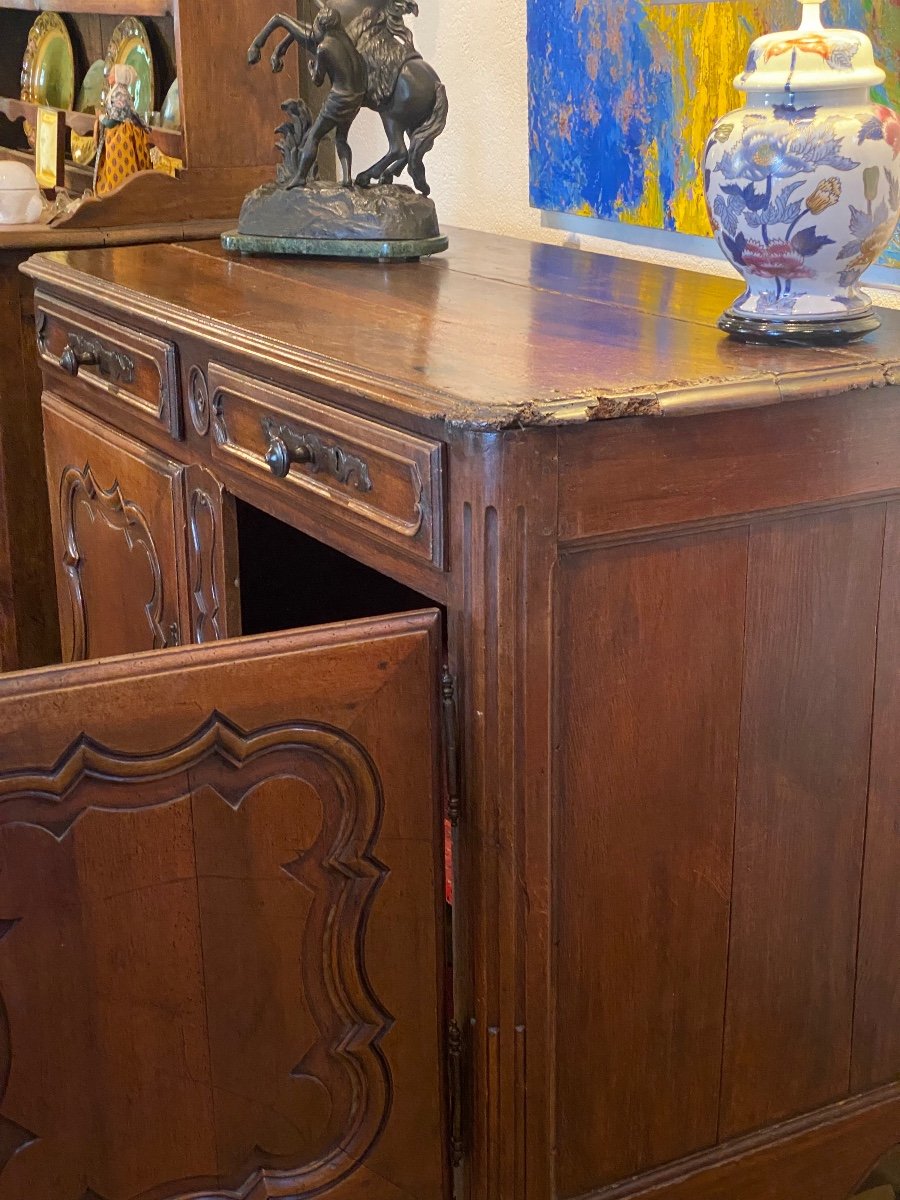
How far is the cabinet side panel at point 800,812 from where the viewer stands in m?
1.20

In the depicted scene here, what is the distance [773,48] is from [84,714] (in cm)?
76

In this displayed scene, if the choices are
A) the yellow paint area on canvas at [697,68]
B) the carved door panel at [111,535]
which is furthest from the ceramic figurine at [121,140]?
the yellow paint area on canvas at [697,68]

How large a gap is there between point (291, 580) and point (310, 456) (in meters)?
0.60

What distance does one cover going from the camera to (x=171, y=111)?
2.57 meters

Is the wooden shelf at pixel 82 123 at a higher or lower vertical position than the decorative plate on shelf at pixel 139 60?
lower

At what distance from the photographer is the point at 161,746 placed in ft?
3.36

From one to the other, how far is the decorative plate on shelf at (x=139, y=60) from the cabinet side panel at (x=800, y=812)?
1956 millimetres

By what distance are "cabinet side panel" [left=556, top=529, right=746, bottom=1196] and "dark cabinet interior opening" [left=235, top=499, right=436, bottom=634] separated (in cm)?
69

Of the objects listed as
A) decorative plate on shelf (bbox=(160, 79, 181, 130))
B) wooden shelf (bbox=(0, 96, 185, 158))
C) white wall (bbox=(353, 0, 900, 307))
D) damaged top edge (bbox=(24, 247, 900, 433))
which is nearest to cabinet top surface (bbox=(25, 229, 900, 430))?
damaged top edge (bbox=(24, 247, 900, 433))

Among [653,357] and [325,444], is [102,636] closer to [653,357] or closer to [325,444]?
[325,444]

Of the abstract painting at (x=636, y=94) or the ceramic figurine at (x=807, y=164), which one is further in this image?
the abstract painting at (x=636, y=94)

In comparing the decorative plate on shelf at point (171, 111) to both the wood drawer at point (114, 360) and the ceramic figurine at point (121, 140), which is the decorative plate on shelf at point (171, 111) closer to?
the ceramic figurine at point (121, 140)

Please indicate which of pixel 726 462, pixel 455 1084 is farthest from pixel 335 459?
pixel 455 1084

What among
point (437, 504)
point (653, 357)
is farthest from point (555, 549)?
point (653, 357)
